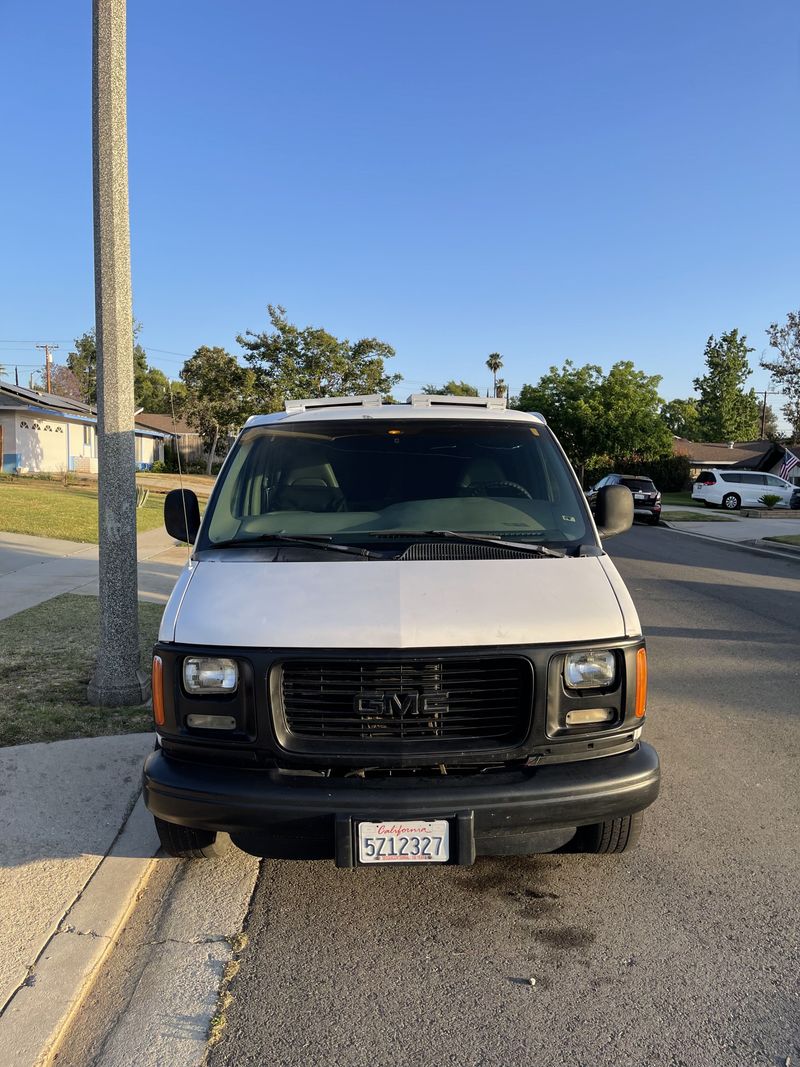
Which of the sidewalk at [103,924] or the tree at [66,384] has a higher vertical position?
the tree at [66,384]

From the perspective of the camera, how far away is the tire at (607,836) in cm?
349

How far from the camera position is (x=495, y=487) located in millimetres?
4367

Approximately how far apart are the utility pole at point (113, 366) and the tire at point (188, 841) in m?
2.35

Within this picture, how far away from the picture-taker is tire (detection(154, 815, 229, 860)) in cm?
346

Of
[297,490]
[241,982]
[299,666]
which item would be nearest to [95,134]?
[297,490]

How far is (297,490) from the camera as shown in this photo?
4.35 m

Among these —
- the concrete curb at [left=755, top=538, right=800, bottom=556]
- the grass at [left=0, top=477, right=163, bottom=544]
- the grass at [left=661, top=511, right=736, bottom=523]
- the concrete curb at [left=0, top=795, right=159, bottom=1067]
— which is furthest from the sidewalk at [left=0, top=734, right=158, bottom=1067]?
the grass at [left=661, top=511, right=736, bottom=523]

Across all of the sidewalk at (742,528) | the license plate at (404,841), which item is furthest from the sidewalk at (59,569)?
the sidewalk at (742,528)

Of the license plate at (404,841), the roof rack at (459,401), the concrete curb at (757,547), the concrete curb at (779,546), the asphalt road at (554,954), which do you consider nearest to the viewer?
the asphalt road at (554,954)

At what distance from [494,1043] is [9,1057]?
1.49m

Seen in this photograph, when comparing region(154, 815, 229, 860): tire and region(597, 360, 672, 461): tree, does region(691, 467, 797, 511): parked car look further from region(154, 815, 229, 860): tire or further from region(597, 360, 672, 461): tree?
region(154, 815, 229, 860): tire

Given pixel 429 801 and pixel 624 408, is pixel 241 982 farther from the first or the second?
pixel 624 408

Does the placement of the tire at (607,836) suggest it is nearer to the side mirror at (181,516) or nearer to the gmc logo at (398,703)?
the gmc logo at (398,703)

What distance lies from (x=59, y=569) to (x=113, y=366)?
265 inches
